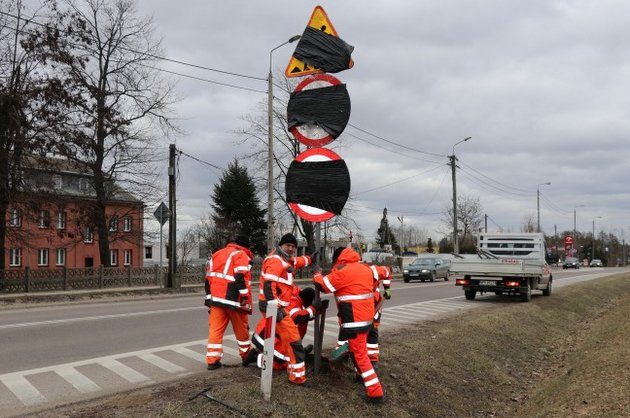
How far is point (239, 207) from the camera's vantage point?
172 feet

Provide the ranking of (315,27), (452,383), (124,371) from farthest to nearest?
1. (452,383)
2. (124,371)
3. (315,27)

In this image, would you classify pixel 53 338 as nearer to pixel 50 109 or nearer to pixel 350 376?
pixel 350 376

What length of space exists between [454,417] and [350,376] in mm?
1398

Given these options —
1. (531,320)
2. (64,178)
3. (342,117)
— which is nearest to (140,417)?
(342,117)

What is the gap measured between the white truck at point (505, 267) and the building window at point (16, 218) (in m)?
16.7

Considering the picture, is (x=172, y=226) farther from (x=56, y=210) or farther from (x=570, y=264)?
(x=570, y=264)

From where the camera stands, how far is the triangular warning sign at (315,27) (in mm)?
5844

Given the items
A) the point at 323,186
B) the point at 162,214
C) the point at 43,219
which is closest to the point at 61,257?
the point at 43,219

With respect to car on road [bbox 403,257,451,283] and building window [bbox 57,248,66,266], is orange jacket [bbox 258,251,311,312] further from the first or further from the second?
building window [bbox 57,248,66,266]

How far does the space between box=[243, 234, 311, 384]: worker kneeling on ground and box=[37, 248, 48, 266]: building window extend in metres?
46.6

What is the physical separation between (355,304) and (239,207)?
47309mm

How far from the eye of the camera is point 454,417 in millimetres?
6691

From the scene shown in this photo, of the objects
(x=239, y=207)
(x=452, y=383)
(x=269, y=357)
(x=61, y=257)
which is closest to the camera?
(x=269, y=357)

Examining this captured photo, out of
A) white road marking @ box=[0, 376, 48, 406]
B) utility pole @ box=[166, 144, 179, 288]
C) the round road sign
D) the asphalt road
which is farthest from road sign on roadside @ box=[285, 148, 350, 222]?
utility pole @ box=[166, 144, 179, 288]
